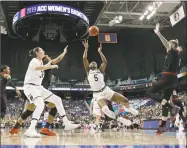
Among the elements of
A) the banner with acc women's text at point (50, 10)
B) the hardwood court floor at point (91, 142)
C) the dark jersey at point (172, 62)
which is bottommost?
the hardwood court floor at point (91, 142)

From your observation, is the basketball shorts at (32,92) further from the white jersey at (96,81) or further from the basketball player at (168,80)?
the basketball player at (168,80)

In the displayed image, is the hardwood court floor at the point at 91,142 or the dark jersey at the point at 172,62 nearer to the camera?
the hardwood court floor at the point at 91,142

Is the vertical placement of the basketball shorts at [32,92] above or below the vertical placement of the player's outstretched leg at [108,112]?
above

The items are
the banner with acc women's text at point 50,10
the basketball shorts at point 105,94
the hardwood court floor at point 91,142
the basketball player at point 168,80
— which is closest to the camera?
the hardwood court floor at point 91,142

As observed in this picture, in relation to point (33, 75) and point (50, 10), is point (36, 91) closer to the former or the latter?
point (33, 75)

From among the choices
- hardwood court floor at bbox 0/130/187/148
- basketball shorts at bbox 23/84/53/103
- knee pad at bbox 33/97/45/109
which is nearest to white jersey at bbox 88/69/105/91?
basketball shorts at bbox 23/84/53/103

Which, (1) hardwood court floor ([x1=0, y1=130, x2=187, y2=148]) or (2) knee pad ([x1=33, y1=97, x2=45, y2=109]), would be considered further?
(2) knee pad ([x1=33, y1=97, x2=45, y2=109])

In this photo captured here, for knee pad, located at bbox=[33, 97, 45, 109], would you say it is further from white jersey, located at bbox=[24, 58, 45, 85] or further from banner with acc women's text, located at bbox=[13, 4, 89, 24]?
banner with acc women's text, located at bbox=[13, 4, 89, 24]

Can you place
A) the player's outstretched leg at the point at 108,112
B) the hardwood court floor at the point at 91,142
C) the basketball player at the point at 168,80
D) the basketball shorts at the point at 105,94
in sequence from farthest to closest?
the basketball shorts at the point at 105,94, the player's outstretched leg at the point at 108,112, the basketball player at the point at 168,80, the hardwood court floor at the point at 91,142

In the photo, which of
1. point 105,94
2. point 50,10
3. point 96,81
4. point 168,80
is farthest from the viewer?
point 50,10

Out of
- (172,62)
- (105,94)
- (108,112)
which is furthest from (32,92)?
(172,62)

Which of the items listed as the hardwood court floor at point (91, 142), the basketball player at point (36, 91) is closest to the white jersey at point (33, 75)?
the basketball player at point (36, 91)

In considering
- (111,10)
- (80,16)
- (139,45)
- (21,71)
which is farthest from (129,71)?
(80,16)

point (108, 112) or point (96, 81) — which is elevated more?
point (96, 81)
